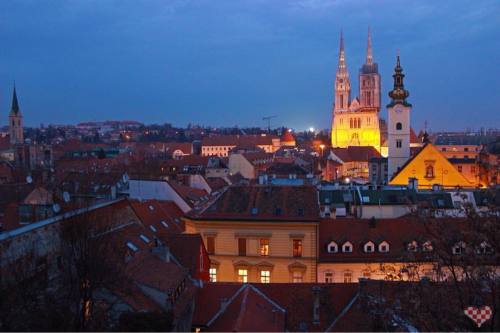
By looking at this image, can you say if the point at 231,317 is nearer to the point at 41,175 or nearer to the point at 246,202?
the point at 246,202

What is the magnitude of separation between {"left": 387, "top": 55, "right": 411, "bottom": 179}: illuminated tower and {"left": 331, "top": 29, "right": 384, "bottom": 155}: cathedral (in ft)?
230

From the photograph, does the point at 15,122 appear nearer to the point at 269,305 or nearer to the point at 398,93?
the point at 398,93

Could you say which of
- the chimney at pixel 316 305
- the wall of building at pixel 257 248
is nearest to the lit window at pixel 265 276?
the wall of building at pixel 257 248

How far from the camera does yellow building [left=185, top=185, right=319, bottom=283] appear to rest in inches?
1217

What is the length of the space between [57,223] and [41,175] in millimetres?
46355

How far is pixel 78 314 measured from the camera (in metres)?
16.5

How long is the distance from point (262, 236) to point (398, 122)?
44.5 metres

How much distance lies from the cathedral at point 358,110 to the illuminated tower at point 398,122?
70.1 metres

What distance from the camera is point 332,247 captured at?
101 ft

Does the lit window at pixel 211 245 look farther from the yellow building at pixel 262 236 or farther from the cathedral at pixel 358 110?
the cathedral at pixel 358 110

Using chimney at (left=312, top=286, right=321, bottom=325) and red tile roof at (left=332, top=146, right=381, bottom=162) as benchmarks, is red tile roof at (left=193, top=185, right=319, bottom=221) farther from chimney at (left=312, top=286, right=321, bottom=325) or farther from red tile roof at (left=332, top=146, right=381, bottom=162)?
red tile roof at (left=332, top=146, right=381, bottom=162)

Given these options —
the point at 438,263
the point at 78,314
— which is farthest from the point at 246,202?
the point at 438,263

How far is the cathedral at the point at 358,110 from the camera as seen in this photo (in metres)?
150

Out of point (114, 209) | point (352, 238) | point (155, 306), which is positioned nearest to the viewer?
point (155, 306)
